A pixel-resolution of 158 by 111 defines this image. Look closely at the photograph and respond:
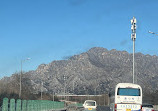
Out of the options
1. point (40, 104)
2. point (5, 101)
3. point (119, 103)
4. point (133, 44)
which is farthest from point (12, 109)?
point (133, 44)

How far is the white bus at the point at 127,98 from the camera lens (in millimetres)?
30578

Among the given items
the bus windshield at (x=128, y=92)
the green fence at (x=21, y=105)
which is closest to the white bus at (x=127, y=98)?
the bus windshield at (x=128, y=92)

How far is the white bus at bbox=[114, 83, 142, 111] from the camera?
1204 inches

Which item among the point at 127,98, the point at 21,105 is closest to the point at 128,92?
the point at 127,98

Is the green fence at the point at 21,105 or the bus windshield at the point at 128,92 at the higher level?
the bus windshield at the point at 128,92

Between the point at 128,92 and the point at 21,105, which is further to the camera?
the point at 21,105

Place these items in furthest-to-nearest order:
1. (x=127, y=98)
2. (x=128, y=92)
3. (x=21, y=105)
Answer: (x=21, y=105) → (x=128, y=92) → (x=127, y=98)

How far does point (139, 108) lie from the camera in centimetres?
3055

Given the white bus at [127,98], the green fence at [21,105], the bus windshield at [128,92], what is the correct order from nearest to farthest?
the green fence at [21,105]
the white bus at [127,98]
the bus windshield at [128,92]

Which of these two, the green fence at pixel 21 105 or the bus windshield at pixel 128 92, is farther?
the bus windshield at pixel 128 92

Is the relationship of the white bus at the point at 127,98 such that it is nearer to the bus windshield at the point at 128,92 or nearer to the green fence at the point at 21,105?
the bus windshield at the point at 128,92

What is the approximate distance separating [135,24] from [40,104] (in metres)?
25.6

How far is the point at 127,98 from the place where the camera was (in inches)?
1223

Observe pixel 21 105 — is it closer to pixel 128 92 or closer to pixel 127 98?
pixel 127 98
